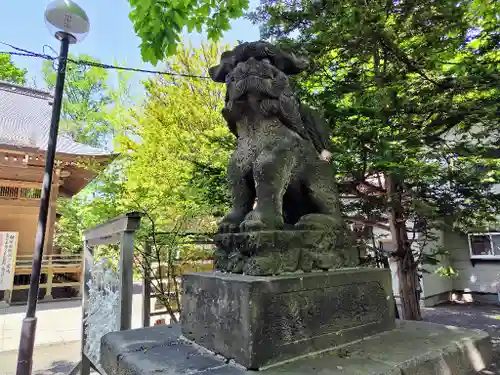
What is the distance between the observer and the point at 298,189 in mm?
1994

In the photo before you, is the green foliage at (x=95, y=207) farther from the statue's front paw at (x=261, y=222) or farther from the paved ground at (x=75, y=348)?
the statue's front paw at (x=261, y=222)

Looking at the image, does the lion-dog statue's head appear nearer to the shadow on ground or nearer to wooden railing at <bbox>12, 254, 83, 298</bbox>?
the shadow on ground

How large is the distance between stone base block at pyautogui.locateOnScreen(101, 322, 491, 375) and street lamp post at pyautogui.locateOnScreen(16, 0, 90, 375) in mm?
2095

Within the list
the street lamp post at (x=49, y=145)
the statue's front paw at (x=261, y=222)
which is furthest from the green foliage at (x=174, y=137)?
the statue's front paw at (x=261, y=222)

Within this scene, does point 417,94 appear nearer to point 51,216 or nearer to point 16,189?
point 51,216

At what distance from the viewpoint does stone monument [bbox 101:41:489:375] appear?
54.4 inches

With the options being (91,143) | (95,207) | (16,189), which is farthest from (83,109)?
(95,207)

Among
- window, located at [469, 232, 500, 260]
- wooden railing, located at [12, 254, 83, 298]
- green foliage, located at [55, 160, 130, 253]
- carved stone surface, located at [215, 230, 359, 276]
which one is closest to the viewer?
carved stone surface, located at [215, 230, 359, 276]

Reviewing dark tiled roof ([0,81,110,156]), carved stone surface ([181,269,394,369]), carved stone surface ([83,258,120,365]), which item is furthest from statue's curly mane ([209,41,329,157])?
dark tiled roof ([0,81,110,156])

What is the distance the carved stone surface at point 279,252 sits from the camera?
154cm

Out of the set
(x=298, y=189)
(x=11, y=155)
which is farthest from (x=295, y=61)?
(x=11, y=155)

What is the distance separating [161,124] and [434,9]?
717 cm

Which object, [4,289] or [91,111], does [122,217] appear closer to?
[4,289]

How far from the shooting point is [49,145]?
141 inches
